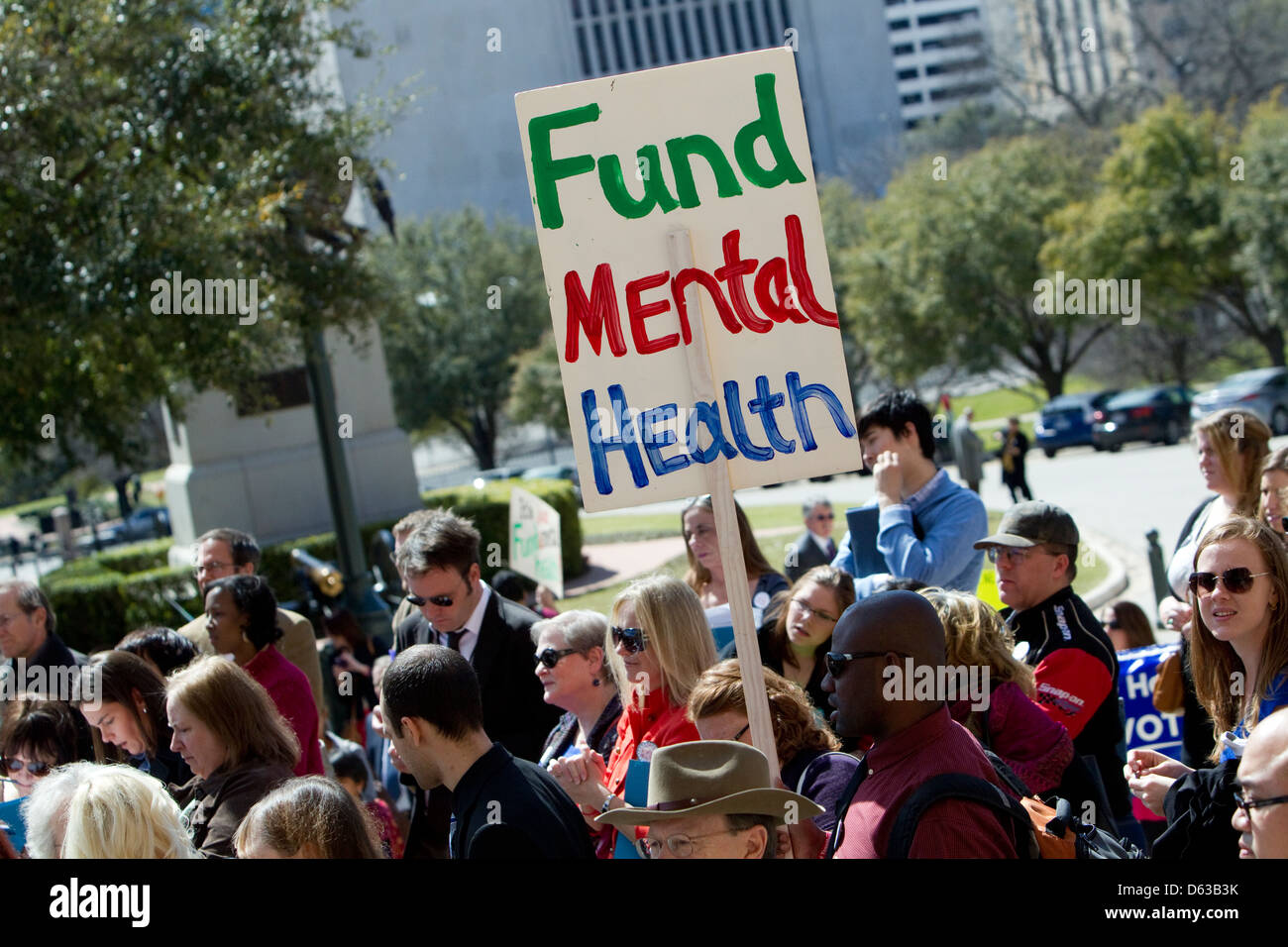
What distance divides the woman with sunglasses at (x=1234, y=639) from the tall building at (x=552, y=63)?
6682 centimetres

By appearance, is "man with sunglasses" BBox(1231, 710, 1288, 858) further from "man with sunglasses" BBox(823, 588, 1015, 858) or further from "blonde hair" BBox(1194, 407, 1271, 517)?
"blonde hair" BBox(1194, 407, 1271, 517)

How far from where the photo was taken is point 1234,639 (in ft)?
11.4

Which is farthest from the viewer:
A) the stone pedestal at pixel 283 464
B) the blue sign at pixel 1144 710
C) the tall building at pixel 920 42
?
the tall building at pixel 920 42

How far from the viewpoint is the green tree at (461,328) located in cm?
4641

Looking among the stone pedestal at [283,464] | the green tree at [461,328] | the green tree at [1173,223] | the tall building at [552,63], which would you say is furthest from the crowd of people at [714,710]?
the tall building at [552,63]

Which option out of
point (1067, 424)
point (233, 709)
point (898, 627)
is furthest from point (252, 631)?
point (1067, 424)

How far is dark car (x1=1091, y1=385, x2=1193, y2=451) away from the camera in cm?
2855

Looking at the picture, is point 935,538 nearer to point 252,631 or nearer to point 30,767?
point 252,631

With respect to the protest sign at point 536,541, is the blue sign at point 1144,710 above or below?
below

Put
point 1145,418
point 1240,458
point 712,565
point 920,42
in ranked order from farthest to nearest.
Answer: point 920,42 < point 1145,418 < point 712,565 < point 1240,458

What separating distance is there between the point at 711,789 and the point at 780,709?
723 mm

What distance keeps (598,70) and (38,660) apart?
8761cm

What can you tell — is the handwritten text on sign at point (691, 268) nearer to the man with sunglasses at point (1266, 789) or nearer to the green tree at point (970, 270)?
the man with sunglasses at point (1266, 789)

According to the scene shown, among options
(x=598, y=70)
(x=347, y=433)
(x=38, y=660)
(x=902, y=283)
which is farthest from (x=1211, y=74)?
(x=38, y=660)
